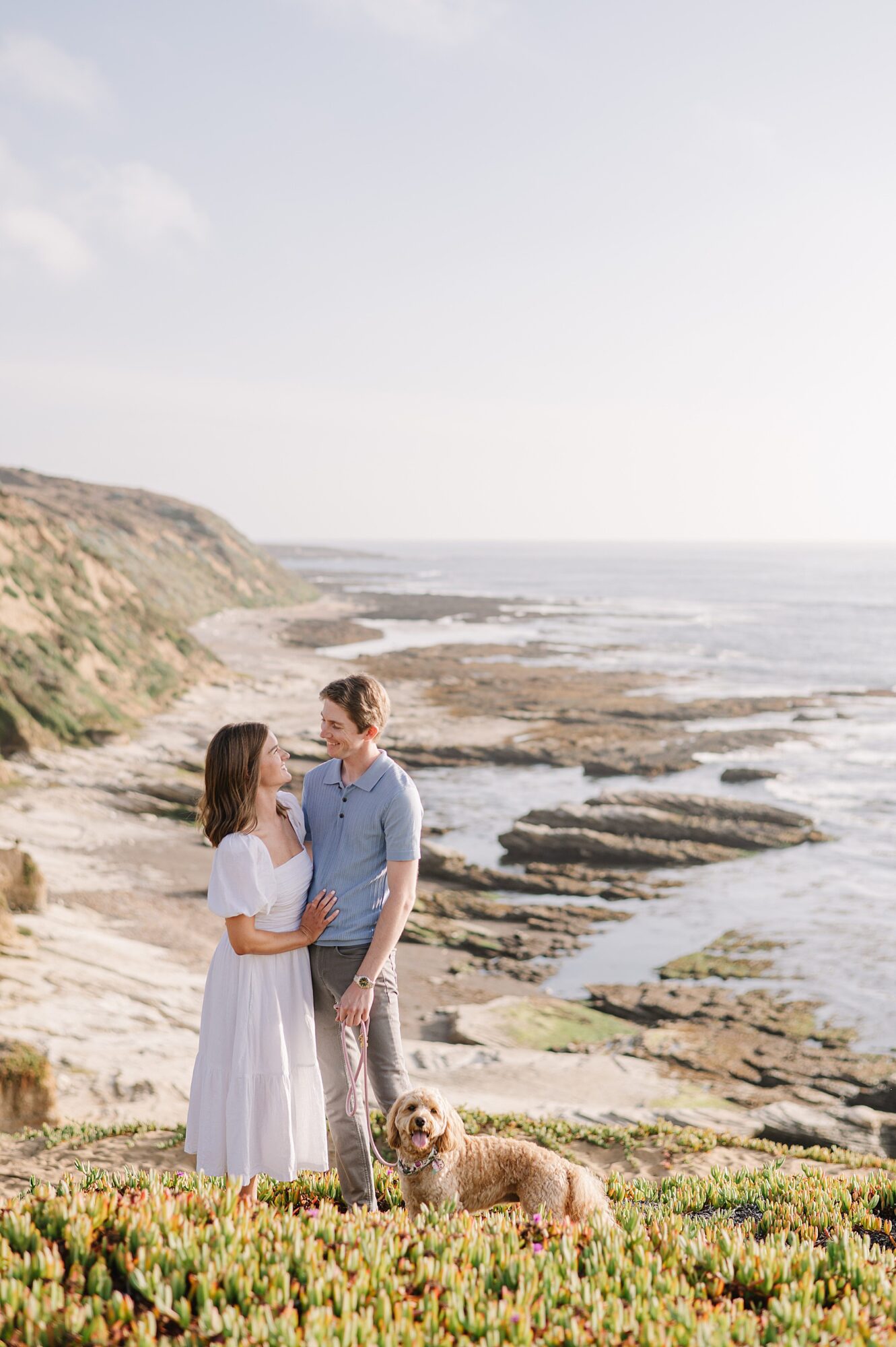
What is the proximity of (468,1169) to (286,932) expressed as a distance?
125 cm

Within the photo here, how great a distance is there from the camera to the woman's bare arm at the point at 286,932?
13.3ft

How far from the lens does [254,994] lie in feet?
13.6

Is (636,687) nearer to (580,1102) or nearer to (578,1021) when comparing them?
(578,1021)

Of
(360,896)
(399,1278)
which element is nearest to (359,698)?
(360,896)

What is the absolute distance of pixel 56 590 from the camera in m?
34.4

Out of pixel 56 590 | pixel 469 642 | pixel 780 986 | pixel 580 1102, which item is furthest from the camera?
pixel 469 642

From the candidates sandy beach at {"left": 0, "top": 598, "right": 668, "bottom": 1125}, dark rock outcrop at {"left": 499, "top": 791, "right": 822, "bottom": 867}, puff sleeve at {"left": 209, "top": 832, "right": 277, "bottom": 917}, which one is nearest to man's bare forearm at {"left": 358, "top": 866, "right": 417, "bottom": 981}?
puff sleeve at {"left": 209, "top": 832, "right": 277, "bottom": 917}

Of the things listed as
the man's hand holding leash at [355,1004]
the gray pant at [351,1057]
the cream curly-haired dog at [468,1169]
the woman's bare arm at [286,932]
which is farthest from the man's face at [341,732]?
the cream curly-haired dog at [468,1169]

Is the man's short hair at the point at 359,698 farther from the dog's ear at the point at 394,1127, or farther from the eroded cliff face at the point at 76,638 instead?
the eroded cliff face at the point at 76,638

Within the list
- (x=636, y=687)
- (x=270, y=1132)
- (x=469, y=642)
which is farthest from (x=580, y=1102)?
(x=469, y=642)

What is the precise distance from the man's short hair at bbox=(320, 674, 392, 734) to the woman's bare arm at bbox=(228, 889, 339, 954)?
776 millimetres

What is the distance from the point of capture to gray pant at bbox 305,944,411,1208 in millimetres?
4273

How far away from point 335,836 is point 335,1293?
1852 millimetres

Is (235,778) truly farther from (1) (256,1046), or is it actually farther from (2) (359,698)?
(1) (256,1046)
